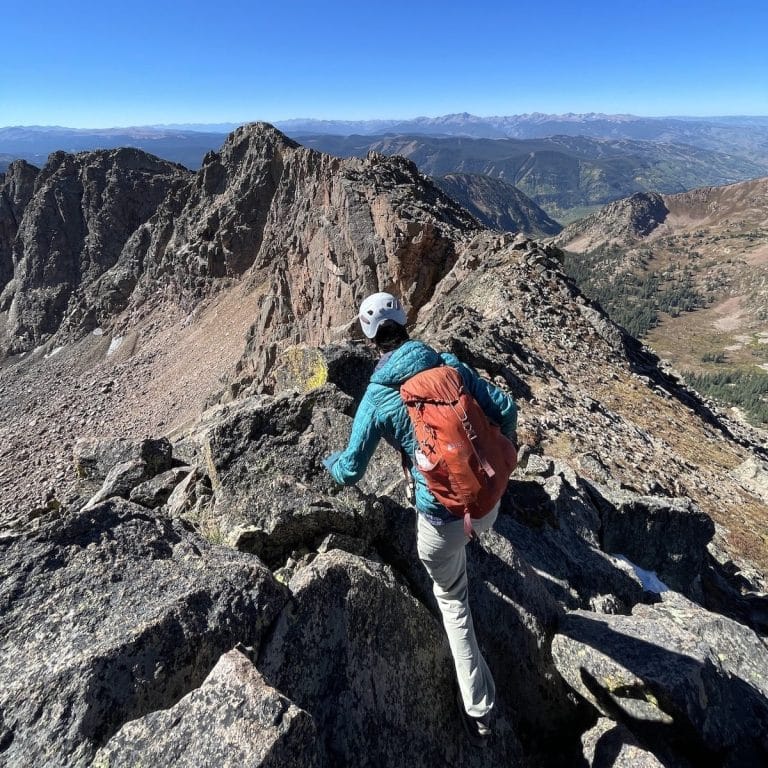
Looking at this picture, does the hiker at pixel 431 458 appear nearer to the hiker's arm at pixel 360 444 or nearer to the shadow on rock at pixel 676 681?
the hiker's arm at pixel 360 444

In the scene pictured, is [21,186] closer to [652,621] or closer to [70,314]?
[70,314]

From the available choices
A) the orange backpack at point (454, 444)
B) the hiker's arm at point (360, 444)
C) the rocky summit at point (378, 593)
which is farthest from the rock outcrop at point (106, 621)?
the orange backpack at point (454, 444)

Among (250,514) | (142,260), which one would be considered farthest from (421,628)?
(142,260)

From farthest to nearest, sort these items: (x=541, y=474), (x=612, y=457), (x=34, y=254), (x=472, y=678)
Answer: (x=34, y=254), (x=612, y=457), (x=541, y=474), (x=472, y=678)

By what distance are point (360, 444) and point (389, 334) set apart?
4.27 feet

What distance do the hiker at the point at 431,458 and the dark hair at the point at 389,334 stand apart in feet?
0.04

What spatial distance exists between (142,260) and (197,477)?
7845cm

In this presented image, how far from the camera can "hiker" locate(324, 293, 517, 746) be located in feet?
17.0

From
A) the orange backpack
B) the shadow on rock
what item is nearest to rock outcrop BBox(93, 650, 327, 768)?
the orange backpack

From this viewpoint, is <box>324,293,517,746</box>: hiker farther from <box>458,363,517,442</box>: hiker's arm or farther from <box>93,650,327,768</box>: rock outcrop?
<box>93,650,327,768</box>: rock outcrop

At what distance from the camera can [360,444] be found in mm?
5609

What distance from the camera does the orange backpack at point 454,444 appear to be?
4.83 metres

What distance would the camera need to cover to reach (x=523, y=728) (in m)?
6.43

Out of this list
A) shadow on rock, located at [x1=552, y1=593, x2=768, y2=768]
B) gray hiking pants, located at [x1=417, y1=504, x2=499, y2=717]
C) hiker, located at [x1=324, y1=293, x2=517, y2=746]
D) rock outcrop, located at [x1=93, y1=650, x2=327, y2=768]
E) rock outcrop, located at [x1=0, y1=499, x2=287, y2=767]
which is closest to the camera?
rock outcrop, located at [x1=93, y1=650, x2=327, y2=768]
